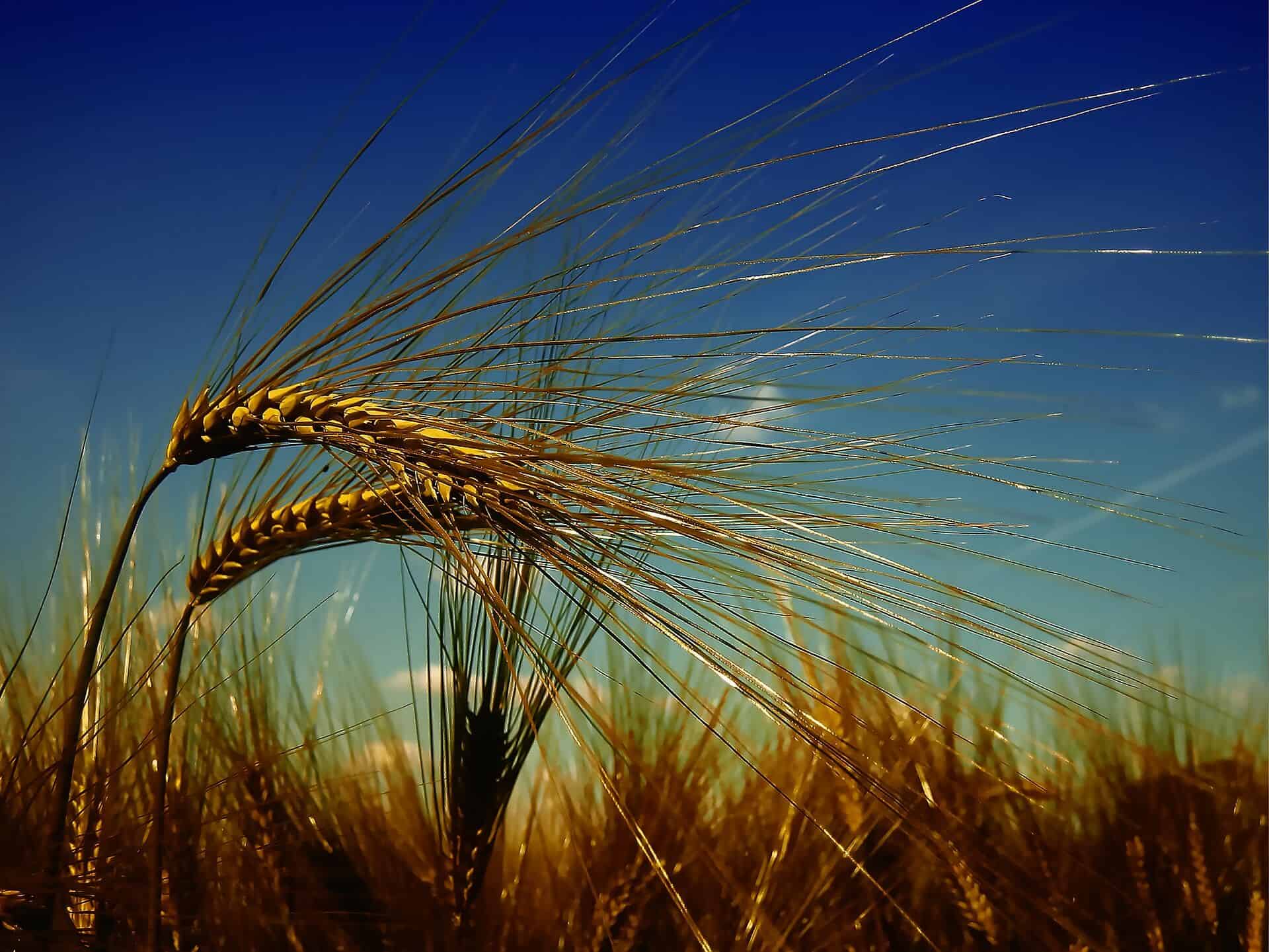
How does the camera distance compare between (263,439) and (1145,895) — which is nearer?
(263,439)

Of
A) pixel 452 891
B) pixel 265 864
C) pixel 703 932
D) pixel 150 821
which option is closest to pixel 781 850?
pixel 703 932

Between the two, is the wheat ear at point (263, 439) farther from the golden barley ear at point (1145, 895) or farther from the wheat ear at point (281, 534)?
the golden barley ear at point (1145, 895)

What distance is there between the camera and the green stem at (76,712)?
834mm

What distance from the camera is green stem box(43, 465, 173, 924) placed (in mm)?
834

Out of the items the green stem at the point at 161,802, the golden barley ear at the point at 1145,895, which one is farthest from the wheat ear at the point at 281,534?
the golden barley ear at the point at 1145,895

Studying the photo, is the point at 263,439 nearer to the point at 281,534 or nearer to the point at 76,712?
the point at 281,534

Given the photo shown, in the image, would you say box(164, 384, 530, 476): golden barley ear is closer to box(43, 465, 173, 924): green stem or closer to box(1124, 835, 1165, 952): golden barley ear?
box(43, 465, 173, 924): green stem

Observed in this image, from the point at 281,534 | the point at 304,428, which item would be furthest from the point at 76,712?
the point at 304,428

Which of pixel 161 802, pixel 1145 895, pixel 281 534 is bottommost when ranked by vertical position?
pixel 1145 895

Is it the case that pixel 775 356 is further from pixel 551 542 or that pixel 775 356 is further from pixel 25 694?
pixel 25 694

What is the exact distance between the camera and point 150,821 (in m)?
0.99

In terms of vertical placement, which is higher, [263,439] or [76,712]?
[263,439]

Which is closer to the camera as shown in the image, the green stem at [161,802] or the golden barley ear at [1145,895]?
the green stem at [161,802]

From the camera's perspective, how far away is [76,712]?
2.76ft
